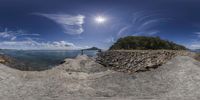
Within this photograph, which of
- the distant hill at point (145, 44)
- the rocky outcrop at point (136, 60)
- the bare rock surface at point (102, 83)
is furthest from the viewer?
the distant hill at point (145, 44)

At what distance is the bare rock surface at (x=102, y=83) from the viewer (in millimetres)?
18078

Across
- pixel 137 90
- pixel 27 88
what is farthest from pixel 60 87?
pixel 137 90

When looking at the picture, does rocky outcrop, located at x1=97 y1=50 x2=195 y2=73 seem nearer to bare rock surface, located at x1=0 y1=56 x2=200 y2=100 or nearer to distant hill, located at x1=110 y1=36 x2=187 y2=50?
bare rock surface, located at x1=0 y1=56 x2=200 y2=100

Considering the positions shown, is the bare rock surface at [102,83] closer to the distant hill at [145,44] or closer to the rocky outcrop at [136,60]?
the rocky outcrop at [136,60]

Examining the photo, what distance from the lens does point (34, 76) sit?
21.5 meters

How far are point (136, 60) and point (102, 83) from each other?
18.1 feet

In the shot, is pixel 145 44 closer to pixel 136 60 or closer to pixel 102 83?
pixel 136 60

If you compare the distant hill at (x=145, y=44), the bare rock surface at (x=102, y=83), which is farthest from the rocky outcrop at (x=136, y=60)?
the distant hill at (x=145, y=44)

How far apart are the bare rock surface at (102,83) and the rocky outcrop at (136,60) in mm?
851

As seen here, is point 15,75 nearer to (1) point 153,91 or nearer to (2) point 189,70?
(1) point 153,91

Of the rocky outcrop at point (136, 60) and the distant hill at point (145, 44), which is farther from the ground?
the distant hill at point (145, 44)

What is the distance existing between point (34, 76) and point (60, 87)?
314cm

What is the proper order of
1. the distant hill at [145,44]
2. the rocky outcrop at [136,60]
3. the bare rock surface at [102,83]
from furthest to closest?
1. the distant hill at [145,44]
2. the rocky outcrop at [136,60]
3. the bare rock surface at [102,83]

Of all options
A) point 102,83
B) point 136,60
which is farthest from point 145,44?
point 102,83
